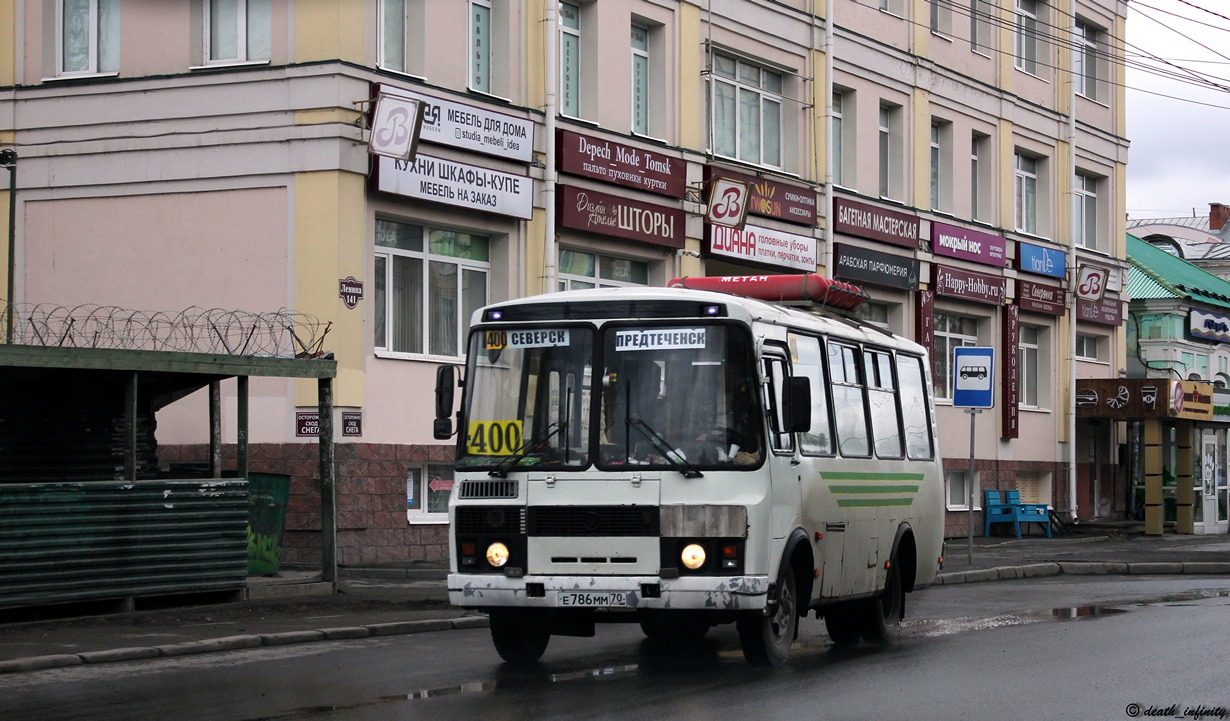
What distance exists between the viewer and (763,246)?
30016 mm

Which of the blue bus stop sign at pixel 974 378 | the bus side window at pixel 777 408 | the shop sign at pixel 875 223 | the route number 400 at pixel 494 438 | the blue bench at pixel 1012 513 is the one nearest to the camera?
the bus side window at pixel 777 408

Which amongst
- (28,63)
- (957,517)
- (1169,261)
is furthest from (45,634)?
(1169,261)

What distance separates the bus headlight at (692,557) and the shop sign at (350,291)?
11.7m

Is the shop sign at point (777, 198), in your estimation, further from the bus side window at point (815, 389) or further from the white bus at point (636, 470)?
the white bus at point (636, 470)

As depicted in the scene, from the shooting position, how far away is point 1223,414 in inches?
1574

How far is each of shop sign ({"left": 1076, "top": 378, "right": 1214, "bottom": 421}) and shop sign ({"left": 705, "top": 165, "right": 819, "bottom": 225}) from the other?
10.5m

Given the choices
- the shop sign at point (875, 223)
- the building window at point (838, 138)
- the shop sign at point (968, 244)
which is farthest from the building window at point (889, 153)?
the building window at point (838, 138)

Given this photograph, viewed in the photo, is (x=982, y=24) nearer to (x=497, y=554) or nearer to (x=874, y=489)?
(x=874, y=489)

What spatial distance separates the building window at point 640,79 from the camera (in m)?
27.7

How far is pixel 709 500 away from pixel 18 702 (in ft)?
15.4

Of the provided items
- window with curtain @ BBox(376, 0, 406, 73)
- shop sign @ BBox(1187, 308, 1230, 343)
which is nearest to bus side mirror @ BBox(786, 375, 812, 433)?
window with curtain @ BBox(376, 0, 406, 73)

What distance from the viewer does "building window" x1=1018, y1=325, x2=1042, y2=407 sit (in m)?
39.9

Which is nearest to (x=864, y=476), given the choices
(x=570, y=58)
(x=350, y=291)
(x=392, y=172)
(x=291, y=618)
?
(x=291, y=618)

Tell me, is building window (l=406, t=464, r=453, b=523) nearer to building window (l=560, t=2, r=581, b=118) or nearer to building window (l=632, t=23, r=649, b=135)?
building window (l=560, t=2, r=581, b=118)
